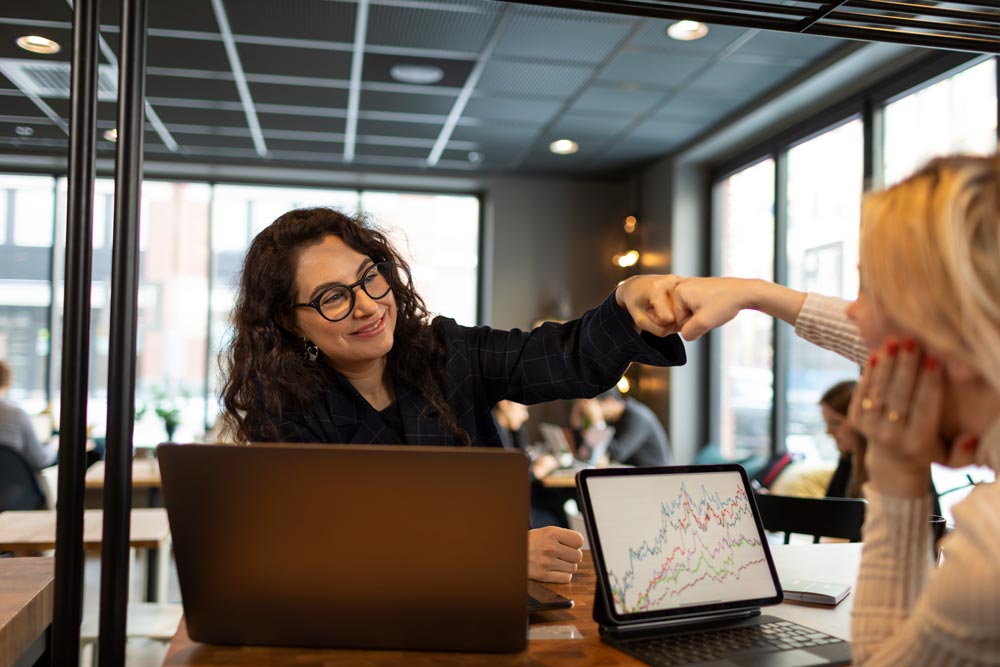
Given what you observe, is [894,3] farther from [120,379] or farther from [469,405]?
[120,379]

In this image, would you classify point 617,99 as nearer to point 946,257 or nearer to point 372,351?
point 372,351

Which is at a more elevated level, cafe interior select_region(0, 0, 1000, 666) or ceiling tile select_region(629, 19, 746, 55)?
ceiling tile select_region(629, 19, 746, 55)

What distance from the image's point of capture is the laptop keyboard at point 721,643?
39.1 inches

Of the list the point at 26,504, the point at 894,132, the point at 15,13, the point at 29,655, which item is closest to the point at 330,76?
Result: the point at 15,13

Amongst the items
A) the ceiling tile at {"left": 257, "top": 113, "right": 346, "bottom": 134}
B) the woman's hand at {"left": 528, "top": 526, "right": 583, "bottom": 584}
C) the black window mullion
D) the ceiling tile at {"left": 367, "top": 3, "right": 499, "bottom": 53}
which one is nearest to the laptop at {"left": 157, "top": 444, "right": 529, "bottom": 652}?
the woman's hand at {"left": 528, "top": 526, "right": 583, "bottom": 584}

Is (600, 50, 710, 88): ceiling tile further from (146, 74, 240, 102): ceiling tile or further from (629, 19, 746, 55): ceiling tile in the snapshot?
(146, 74, 240, 102): ceiling tile

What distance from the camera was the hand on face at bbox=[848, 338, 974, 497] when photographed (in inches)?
32.7

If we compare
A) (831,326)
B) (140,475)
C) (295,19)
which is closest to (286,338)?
(831,326)

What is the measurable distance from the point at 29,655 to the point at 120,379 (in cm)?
68

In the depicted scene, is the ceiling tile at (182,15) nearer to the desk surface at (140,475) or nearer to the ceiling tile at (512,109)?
the ceiling tile at (512,109)

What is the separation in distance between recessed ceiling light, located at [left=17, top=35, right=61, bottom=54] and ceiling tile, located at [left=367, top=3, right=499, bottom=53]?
152cm

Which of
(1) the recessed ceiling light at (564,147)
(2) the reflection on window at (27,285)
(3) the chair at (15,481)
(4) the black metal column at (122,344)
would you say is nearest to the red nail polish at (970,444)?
(4) the black metal column at (122,344)

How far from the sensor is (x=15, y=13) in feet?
12.9

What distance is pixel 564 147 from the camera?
650 cm
